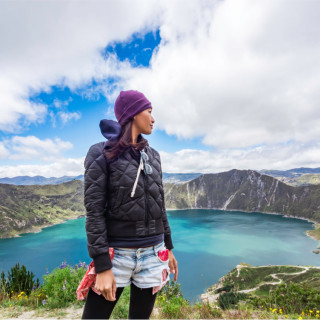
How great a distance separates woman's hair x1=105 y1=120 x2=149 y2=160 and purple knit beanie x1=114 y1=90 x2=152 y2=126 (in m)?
0.08

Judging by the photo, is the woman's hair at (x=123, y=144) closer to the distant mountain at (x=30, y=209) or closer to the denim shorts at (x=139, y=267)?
the denim shorts at (x=139, y=267)

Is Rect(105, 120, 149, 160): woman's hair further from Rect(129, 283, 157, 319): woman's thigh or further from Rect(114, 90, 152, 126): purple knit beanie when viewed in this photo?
Rect(129, 283, 157, 319): woman's thigh

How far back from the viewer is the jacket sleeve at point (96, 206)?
5.59 feet

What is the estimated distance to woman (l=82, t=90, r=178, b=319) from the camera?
68.8 inches

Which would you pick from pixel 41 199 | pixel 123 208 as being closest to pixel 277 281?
pixel 123 208

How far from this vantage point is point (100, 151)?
191 cm

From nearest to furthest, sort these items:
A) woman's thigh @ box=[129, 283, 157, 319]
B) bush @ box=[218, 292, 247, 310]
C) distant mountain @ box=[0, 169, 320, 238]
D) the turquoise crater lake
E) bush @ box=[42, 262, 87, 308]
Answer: woman's thigh @ box=[129, 283, 157, 319]
bush @ box=[42, 262, 87, 308]
bush @ box=[218, 292, 247, 310]
the turquoise crater lake
distant mountain @ box=[0, 169, 320, 238]

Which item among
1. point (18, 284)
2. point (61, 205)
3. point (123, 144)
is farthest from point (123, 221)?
point (61, 205)

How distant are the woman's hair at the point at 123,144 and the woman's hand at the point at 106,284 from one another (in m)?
0.95

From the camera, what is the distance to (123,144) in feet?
6.37

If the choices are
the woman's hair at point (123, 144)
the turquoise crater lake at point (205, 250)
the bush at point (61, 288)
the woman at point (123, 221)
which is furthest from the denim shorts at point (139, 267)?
the turquoise crater lake at point (205, 250)

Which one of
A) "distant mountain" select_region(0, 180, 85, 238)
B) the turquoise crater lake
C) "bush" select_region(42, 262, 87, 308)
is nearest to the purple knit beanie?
"bush" select_region(42, 262, 87, 308)

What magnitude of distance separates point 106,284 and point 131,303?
1.76 feet


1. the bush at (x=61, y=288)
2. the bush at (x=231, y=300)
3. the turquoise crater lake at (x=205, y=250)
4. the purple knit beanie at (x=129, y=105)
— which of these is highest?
the purple knit beanie at (x=129, y=105)
